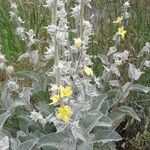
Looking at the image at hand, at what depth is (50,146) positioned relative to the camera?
228cm

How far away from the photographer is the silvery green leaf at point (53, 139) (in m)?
2.13

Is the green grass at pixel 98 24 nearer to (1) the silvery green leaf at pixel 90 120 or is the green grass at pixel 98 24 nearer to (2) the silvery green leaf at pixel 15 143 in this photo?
(1) the silvery green leaf at pixel 90 120

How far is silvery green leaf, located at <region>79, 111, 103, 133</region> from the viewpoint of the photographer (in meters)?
2.19

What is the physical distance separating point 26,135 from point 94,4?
195 cm

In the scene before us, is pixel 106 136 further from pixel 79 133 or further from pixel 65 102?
pixel 65 102

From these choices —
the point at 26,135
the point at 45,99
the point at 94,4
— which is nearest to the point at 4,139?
the point at 26,135

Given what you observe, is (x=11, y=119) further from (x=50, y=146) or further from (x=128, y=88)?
(x=128, y=88)

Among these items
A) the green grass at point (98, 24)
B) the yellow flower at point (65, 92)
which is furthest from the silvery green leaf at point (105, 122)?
the green grass at point (98, 24)

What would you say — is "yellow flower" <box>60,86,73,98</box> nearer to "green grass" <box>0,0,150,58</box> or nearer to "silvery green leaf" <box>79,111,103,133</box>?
"silvery green leaf" <box>79,111,103,133</box>

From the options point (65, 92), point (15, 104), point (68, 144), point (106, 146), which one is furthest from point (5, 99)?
point (65, 92)

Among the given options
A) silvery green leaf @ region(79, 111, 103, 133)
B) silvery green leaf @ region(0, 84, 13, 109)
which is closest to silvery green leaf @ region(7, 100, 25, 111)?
silvery green leaf @ region(0, 84, 13, 109)

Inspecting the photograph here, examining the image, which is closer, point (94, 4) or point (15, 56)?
point (15, 56)

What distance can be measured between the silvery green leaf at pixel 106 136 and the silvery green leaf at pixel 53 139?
0.19 metres

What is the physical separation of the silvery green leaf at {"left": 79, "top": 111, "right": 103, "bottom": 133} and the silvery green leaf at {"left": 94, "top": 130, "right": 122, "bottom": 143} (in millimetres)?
93
